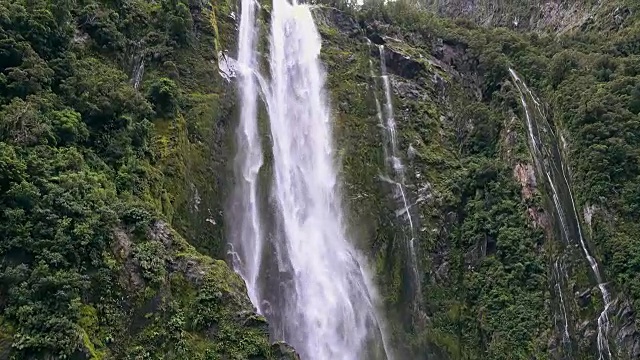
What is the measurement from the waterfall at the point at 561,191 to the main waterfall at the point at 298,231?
7.16m

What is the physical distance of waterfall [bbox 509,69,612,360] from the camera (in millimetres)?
18359

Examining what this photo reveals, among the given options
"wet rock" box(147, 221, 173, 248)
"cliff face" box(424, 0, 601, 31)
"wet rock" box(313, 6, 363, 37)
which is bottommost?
"wet rock" box(147, 221, 173, 248)

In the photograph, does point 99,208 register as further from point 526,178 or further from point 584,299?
point 526,178

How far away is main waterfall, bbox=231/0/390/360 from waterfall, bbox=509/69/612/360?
282 inches

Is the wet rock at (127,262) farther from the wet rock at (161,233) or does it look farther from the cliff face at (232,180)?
the wet rock at (161,233)

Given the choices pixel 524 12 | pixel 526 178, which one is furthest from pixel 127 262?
pixel 524 12

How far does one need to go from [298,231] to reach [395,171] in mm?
6177

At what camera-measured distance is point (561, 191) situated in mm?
22281

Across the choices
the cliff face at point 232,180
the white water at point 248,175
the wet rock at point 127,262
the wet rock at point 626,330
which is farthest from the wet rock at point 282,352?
the wet rock at point 626,330

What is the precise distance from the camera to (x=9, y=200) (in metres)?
12.2

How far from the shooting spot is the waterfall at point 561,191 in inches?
723

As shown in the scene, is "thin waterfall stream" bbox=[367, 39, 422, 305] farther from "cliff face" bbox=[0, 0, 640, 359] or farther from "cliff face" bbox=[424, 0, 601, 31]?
"cliff face" bbox=[424, 0, 601, 31]

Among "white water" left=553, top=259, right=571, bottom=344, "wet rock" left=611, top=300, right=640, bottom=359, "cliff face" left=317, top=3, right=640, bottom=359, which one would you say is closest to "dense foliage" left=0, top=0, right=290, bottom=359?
"cliff face" left=317, top=3, right=640, bottom=359

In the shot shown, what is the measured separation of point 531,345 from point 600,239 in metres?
4.69
